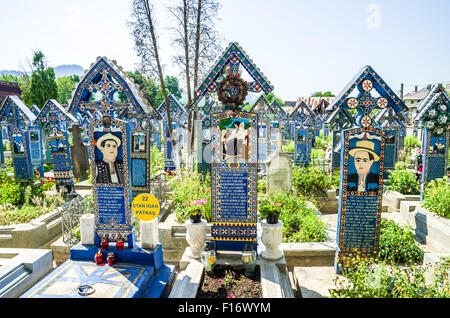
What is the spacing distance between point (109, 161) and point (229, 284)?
3543 millimetres

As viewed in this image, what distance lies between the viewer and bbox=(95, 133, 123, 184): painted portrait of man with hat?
232 inches

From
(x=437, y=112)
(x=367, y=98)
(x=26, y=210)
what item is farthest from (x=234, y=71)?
(x=26, y=210)

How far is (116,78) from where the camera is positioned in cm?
586

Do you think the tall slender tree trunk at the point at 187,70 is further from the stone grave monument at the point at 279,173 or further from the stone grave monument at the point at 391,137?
the stone grave monument at the point at 391,137

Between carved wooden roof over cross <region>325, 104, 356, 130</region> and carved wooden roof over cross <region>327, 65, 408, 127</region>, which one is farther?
Answer: carved wooden roof over cross <region>325, 104, 356, 130</region>

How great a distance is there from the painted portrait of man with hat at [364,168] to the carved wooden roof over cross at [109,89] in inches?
175

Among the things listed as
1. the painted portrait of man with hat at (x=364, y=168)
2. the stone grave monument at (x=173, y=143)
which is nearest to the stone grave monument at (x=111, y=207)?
the painted portrait of man with hat at (x=364, y=168)

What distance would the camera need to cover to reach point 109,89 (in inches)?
234

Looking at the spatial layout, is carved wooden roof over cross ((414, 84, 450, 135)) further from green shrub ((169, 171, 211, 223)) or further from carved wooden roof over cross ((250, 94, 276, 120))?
carved wooden roof over cross ((250, 94, 276, 120))

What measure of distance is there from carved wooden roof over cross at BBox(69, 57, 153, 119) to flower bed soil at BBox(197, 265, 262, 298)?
3.67m

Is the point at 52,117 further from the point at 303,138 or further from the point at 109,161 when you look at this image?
the point at 303,138

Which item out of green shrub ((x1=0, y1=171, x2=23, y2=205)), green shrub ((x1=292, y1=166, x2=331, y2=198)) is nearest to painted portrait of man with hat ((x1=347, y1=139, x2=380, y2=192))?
green shrub ((x1=292, y1=166, x2=331, y2=198))
